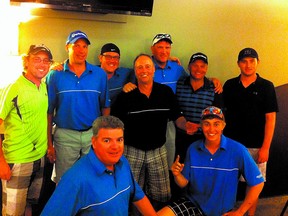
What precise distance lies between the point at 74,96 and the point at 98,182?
0.97 meters

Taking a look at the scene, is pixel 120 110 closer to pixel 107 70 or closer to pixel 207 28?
pixel 107 70

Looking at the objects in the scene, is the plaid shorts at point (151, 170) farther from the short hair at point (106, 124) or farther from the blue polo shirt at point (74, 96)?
the short hair at point (106, 124)

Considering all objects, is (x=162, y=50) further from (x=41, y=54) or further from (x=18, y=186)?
(x=18, y=186)

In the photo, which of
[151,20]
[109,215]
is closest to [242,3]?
[151,20]

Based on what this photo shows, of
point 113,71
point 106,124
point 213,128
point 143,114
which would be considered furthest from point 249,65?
point 106,124

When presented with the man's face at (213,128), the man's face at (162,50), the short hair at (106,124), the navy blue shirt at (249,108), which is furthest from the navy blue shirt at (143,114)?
the short hair at (106,124)

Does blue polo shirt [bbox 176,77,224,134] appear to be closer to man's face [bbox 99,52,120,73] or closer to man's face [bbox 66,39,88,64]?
man's face [bbox 99,52,120,73]

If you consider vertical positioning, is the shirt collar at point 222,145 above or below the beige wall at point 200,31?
below

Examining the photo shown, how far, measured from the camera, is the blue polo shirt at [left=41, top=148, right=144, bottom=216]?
1720 millimetres

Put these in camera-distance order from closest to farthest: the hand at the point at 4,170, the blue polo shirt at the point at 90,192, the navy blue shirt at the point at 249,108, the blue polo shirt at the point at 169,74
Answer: the blue polo shirt at the point at 90,192
the hand at the point at 4,170
the navy blue shirt at the point at 249,108
the blue polo shirt at the point at 169,74

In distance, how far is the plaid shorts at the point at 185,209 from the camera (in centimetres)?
249

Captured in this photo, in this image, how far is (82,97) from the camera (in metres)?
2.64

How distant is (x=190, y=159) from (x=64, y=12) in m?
1.65

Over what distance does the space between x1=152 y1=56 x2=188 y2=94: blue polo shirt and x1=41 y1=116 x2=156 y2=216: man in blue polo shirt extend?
1280 millimetres
